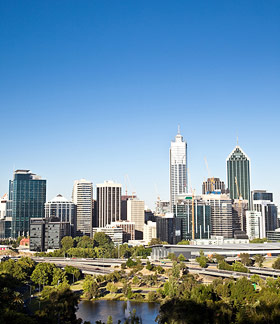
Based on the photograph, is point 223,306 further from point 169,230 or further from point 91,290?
point 169,230

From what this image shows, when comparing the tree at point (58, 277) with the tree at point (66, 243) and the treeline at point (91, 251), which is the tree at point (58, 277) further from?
the tree at point (66, 243)

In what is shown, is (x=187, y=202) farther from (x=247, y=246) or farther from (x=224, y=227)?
(x=247, y=246)

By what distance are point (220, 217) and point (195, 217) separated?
41.5 ft

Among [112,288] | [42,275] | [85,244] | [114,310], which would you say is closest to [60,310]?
[114,310]

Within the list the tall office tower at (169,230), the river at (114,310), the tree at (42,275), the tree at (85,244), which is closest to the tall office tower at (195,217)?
the tall office tower at (169,230)

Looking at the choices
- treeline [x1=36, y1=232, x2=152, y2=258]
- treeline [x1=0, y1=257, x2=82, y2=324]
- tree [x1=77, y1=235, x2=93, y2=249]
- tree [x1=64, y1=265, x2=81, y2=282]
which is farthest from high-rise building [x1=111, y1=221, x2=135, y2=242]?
tree [x1=64, y1=265, x2=81, y2=282]

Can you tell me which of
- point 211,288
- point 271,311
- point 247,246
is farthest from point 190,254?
point 271,311

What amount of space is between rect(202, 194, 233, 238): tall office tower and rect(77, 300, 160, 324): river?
11814 cm

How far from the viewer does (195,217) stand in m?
184

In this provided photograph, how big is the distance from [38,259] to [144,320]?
2646 inches

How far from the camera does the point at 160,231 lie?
6826 inches

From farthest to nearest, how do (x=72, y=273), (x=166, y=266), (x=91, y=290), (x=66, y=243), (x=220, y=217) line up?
(x=220, y=217) → (x=66, y=243) → (x=166, y=266) → (x=72, y=273) → (x=91, y=290)

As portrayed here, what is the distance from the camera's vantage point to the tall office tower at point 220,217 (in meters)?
188

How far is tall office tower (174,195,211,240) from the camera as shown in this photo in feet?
597
